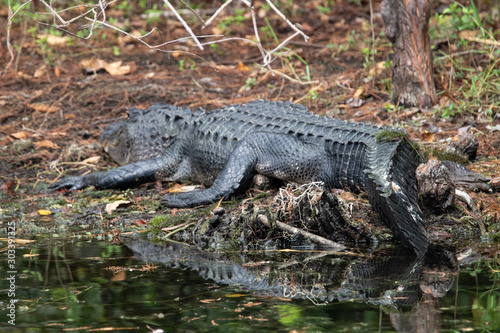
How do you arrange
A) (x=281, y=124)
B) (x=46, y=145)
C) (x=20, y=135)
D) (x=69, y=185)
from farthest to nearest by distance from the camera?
1. (x=20, y=135)
2. (x=46, y=145)
3. (x=69, y=185)
4. (x=281, y=124)

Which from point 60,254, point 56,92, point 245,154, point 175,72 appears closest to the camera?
point 60,254

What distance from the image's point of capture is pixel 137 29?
10.2m

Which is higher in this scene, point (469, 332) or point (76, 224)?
point (76, 224)

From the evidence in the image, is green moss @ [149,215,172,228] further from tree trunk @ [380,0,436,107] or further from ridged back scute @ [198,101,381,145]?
tree trunk @ [380,0,436,107]

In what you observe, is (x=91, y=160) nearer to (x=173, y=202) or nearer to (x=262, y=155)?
(x=173, y=202)

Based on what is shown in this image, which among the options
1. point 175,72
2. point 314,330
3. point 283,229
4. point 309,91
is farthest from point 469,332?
point 175,72

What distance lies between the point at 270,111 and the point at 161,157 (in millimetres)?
1239

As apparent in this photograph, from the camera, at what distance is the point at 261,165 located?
4.71m

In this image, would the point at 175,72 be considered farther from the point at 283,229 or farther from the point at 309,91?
the point at 283,229

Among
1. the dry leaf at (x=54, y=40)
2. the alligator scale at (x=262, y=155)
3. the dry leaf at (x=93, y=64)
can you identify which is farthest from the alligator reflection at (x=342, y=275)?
the dry leaf at (x=54, y=40)

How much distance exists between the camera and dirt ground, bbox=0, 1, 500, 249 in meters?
5.86

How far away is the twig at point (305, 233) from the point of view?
346 cm

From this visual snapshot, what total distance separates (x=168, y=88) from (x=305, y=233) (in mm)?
4603

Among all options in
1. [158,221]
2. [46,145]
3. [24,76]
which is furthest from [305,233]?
[24,76]
